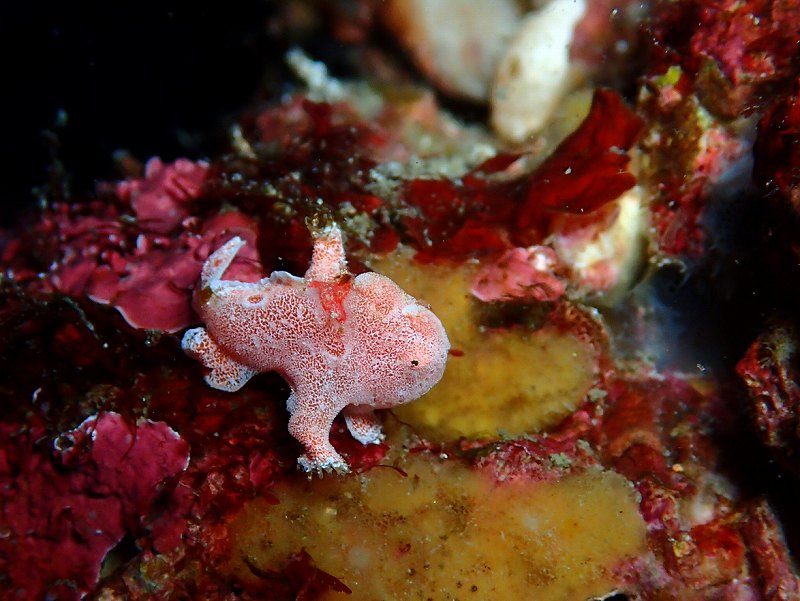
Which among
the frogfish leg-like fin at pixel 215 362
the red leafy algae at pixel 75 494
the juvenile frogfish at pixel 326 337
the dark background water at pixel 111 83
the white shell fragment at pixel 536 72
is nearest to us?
the juvenile frogfish at pixel 326 337

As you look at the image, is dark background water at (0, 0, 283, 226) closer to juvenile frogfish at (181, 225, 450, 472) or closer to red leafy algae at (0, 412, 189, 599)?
red leafy algae at (0, 412, 189, 599)

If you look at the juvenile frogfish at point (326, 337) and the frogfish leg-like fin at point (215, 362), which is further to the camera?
the frogfish leg-like fin at point (215, 362)

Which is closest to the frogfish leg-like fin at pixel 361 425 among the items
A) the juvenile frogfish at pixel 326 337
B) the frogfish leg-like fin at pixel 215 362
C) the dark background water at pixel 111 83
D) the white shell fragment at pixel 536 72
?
the juvenile frogfish at pixel 326 337

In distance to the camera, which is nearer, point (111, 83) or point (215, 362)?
point (215, 362)

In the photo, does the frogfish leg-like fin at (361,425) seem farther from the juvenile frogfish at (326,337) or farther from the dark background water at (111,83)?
the dark background water at (111,83)

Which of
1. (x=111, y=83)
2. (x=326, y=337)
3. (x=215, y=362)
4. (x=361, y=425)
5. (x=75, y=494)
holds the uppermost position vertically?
(x=111, y=83)

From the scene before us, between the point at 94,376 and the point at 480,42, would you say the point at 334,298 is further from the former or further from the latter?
the point at 480,42

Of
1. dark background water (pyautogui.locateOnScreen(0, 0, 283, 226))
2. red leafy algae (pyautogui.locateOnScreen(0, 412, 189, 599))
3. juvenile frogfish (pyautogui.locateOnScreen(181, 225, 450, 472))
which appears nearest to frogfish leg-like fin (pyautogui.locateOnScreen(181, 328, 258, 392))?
juvenile frogfish (pyautogui.locateOnScreen(181, 225, 450, 472))

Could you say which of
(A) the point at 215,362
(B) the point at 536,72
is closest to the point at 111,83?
(B) the point at 536,72

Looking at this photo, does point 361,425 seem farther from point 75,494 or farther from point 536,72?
point 536,72

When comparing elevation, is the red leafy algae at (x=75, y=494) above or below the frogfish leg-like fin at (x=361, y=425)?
below
